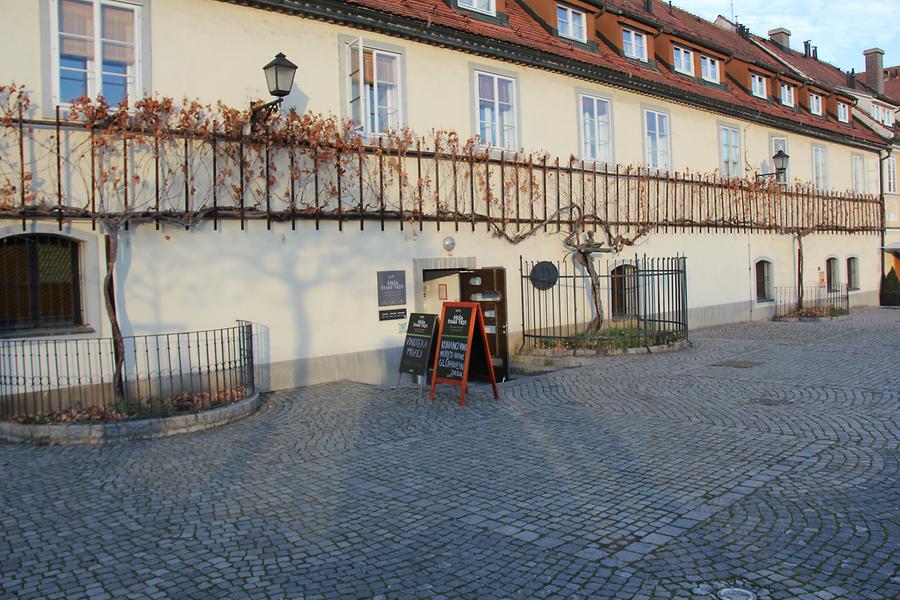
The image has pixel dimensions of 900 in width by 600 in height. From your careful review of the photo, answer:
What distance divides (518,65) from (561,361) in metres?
6.18

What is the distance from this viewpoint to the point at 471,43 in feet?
45.7

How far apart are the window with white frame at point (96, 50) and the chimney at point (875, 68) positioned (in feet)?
111

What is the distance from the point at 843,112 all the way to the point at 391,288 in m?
23.5

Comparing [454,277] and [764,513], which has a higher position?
[454,277]

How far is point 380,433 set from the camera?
27.5 feet

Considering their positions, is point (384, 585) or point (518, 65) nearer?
point (384, 585)

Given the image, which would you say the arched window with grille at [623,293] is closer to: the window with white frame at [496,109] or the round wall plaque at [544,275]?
the round wall plaque at [544,275]

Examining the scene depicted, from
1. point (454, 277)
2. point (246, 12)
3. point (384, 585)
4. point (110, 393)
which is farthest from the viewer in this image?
point (454, 277)

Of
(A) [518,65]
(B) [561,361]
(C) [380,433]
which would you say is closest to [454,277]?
(B) [561,361]

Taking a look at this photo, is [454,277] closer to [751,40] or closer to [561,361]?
[561,361]

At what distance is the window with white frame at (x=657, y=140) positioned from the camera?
59.0 feet

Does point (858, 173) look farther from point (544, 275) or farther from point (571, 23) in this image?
point (544, 275)

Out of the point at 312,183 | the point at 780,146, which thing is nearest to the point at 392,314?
the point at 312,183

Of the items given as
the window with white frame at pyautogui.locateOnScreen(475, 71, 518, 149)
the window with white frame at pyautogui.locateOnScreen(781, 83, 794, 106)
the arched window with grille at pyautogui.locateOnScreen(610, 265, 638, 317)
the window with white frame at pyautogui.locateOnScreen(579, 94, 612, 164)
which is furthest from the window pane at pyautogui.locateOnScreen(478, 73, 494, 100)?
the window with white frame at pyautogui.locateOnScreen(781, 83, 794, 106)
